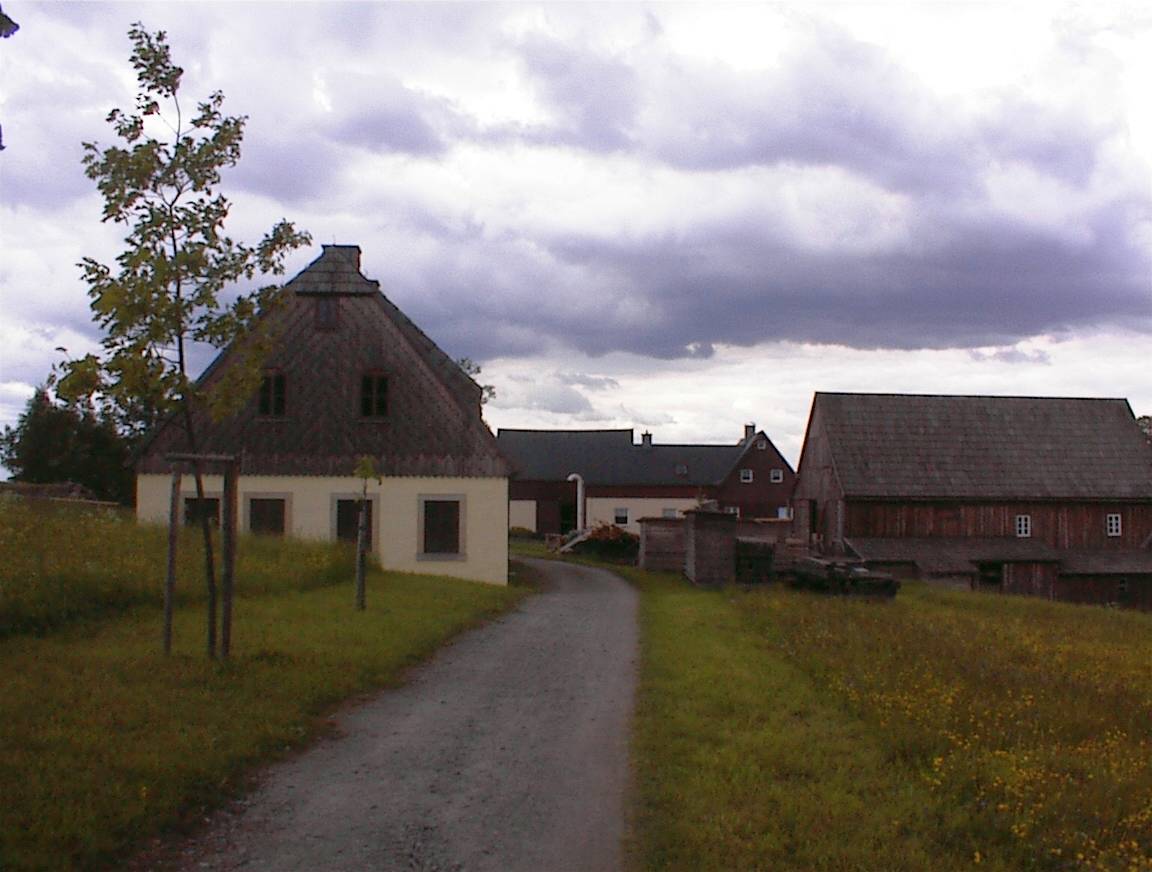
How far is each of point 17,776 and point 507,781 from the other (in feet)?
10.7

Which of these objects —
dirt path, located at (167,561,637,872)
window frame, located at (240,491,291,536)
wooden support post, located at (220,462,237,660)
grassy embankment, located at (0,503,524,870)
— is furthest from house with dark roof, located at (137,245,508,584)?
wooden support post, located at (220,462,237,660)

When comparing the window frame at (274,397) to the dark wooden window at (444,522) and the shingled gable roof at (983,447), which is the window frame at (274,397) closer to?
the dark wooden window at (444,522)

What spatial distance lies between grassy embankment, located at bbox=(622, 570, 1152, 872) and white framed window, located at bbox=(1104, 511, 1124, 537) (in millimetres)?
30235

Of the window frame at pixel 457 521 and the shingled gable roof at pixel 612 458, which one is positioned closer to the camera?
the window frame at pixel 457 521

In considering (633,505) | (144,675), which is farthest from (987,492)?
(144,675)

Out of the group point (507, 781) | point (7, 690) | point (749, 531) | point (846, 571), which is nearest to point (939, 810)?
point (507, 781)

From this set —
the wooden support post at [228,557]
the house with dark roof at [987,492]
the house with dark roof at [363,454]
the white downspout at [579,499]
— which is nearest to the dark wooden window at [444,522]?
the house with dark roof at [363,454]

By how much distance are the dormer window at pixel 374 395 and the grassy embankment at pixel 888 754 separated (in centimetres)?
1340

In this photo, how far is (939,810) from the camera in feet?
25.3

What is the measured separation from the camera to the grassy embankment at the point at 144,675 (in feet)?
23.1

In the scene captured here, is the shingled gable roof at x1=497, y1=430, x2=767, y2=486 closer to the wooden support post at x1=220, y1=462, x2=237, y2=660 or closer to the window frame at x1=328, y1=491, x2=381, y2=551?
the window frame at x1=328, y1=491, x2=381, y2=551

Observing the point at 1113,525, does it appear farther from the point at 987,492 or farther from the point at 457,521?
the point at 457,521

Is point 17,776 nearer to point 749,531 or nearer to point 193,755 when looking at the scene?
point 193,755

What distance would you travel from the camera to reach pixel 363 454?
2809cm
